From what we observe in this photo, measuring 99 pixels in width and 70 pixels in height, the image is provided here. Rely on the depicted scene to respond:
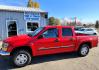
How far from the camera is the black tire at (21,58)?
23.1 feet

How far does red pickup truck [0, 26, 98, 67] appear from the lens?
7.09 m

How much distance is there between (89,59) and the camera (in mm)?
8414

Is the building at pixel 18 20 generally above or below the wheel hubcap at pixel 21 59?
above

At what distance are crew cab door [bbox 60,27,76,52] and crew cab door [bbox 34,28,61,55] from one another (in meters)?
0.32

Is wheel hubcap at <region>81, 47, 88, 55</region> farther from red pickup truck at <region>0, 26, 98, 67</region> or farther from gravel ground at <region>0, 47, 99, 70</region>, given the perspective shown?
gravel ground at <region>0, 47, 99, 70</region>

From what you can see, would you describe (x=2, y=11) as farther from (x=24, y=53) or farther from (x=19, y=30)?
(x=24, y=53)

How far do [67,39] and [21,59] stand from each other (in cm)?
263

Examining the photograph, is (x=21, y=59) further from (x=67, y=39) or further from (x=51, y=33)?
(x=67, y=39)

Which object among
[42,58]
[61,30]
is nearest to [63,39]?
[61,30]

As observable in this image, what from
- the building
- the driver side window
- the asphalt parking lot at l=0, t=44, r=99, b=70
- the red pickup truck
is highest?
the building

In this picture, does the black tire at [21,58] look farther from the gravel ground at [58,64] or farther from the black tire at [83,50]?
the black tire at [83,50]

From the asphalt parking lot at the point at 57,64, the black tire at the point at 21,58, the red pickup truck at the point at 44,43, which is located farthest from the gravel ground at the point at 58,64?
the red pickup truck at the point at 44,43

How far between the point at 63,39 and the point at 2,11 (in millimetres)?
10495

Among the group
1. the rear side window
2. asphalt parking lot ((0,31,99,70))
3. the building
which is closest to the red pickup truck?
the rear side window
